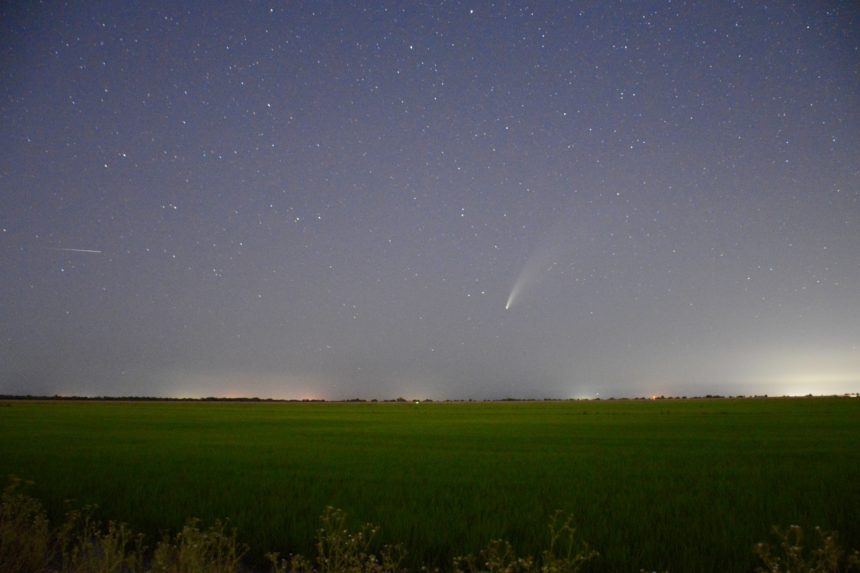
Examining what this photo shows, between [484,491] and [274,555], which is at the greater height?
[274,555]

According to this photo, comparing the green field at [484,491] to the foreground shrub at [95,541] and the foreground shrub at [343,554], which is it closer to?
the foreground shrub at [343,554]

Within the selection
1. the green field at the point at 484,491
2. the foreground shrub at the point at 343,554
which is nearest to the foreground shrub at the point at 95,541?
the green field at the point at 484,491

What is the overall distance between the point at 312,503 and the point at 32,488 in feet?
23.4

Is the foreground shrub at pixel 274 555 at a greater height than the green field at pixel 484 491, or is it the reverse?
the foreground shrub at pixel 274 555

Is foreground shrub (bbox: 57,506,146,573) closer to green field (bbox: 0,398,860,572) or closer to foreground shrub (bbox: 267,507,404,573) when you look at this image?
green field (bbox: 0,398,860,572)

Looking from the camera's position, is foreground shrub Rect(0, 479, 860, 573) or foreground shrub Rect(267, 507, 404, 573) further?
foreground shrub Rect(267, 507, 404, 573)

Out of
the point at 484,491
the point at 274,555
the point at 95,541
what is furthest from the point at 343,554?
the point at 484,491

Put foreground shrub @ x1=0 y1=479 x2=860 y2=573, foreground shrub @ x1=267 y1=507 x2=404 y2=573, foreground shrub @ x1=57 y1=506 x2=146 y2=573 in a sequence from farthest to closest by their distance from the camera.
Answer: foreground shrub @ x1=57 y1=506 x2=146 y2=573, foreground shrub @ x1=267 y1=507 x2=404 y2=573, foreground shrub @ x1=0 y1=479 x2=860 y2=573

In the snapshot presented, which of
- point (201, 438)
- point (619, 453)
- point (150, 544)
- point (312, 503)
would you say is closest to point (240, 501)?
point (312, 503)

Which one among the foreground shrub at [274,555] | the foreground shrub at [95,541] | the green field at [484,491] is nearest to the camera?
the foreground shrub at [274,555]

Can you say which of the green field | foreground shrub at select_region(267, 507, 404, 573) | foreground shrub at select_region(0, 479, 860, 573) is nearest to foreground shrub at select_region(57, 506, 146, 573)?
foreground shrub at select_region(0, 479, 860, 573)

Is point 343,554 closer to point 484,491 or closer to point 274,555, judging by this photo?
point 274,555

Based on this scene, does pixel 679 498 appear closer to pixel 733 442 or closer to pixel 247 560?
pixel 247 560

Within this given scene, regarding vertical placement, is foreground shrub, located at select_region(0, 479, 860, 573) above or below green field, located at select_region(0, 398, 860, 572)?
above
